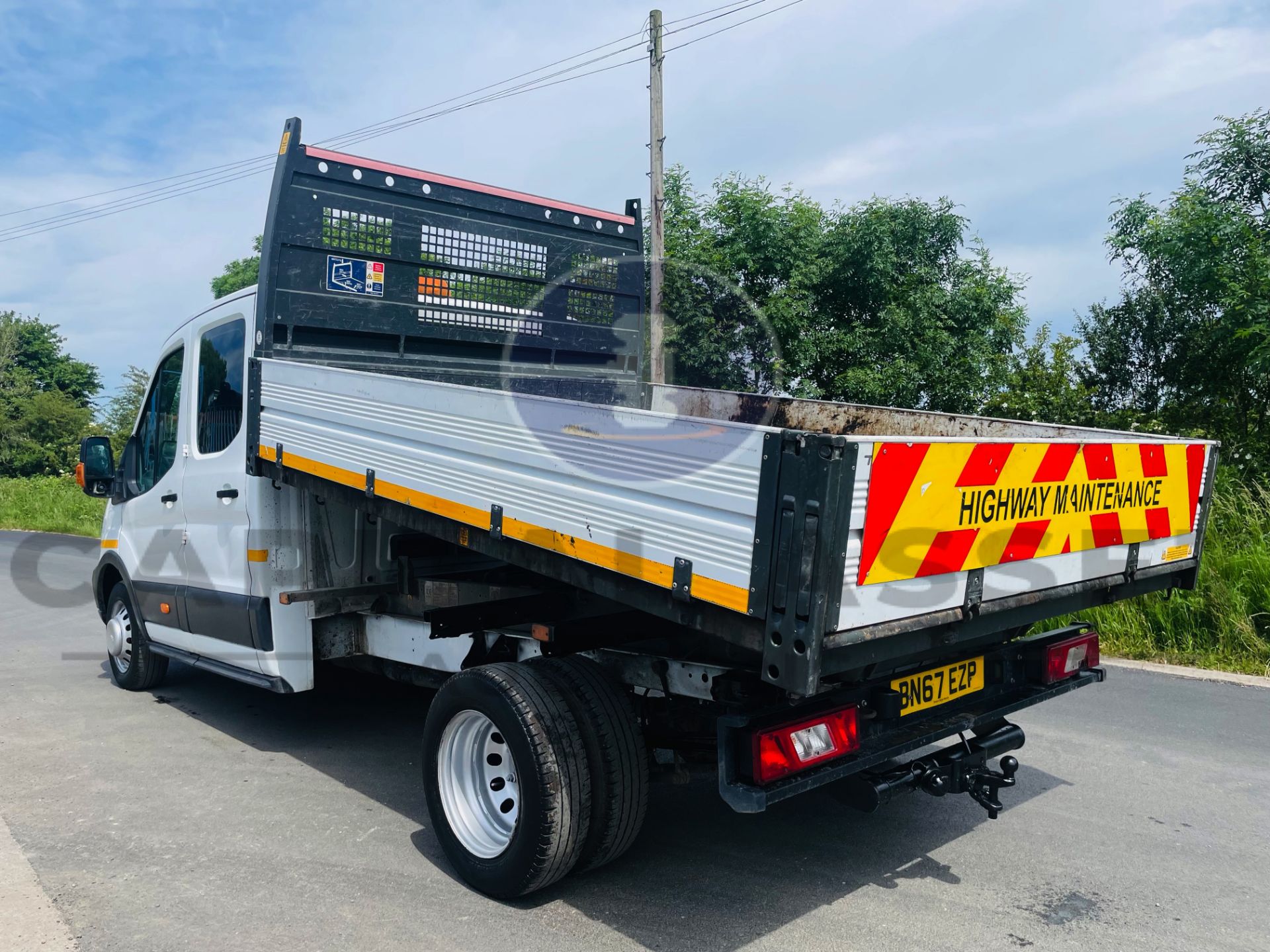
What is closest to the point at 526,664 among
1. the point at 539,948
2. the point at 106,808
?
the point at 539,948

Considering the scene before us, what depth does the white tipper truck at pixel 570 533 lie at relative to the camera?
8.89ft

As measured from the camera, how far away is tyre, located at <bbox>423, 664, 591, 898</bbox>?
3236 millimetres

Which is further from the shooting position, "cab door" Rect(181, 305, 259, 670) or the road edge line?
the road edge line

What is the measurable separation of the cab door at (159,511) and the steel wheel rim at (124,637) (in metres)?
0.32

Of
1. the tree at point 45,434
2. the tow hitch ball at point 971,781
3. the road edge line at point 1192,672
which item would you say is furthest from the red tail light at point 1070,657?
the tree at point 45,434

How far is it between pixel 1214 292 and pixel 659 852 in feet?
34.1

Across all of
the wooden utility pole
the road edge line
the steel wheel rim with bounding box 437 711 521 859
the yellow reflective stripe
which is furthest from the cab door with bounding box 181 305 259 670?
the wooden utility pole

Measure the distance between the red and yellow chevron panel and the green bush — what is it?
11.1 ft

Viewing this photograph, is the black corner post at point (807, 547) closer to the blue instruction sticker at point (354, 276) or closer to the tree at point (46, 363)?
the blue instruction sticker at point (354, 276)

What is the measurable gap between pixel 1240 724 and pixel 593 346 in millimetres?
4263

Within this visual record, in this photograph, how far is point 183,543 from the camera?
18.3 ft

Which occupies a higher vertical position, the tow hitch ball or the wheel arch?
the wheel arch

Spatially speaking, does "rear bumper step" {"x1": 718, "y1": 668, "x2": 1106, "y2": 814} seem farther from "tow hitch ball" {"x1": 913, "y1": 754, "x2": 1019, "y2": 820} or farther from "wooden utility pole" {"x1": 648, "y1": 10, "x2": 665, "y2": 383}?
"wooden utility pole" {"x1": 648, "y1": 10, "x2": 665, "y2": 383}

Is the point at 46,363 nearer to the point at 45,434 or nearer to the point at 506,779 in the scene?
the point at 45,434
